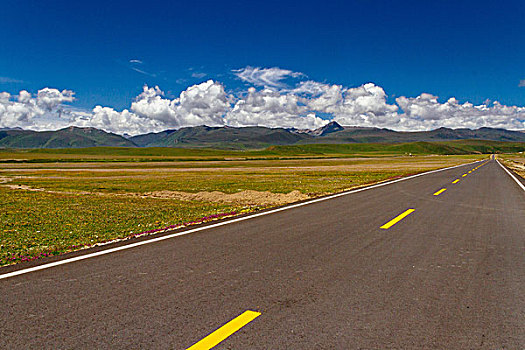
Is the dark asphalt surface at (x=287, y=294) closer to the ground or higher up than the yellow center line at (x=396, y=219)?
higher up

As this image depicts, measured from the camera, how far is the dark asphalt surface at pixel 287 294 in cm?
362

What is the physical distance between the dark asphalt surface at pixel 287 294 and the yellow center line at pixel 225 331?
0.08 m

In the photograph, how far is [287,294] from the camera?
4.63 m

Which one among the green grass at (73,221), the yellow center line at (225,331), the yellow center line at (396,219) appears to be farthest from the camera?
the yellow center line at (396,219)

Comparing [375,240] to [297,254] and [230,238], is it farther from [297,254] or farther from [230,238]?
[230,238]

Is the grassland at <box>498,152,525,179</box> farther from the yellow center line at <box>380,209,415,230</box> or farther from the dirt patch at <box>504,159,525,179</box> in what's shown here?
the yellow center line at <box>380,209,415,230</box>

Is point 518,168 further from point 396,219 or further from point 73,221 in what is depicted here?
point 73,221

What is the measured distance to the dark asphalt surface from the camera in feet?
11.9

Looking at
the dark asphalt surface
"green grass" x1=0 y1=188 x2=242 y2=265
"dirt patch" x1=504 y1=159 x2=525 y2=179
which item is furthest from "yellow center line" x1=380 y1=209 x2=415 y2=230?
"dirt patch" x1=504 y1=159 x2=525 y2=179

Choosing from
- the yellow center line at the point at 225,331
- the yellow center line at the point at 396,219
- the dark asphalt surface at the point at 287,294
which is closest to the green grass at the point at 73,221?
the dark asphalt surface at the point at 287,294

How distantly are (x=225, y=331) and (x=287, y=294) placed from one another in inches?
47.0

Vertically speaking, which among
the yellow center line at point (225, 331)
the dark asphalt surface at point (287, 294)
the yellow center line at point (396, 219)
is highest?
the yellow center line at point (225, 331)

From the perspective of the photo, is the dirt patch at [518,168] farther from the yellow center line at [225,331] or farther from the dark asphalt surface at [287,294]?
the yellow center line at [225,331]

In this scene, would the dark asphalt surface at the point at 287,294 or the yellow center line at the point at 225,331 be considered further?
the dark asphalt surface at the point at 287,294
